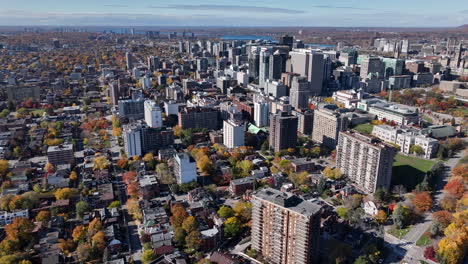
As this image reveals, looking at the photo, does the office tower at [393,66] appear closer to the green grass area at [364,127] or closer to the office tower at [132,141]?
the green grass area at [364,127]

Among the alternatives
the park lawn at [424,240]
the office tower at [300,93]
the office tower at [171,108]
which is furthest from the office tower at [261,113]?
the park lawn at [424,240]

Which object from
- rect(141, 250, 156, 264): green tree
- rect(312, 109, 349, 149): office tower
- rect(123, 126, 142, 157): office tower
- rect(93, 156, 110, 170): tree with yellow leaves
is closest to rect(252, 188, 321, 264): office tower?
rect(141, 250, 156, 264): green tree

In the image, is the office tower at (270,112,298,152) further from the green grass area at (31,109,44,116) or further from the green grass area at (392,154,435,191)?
the green grass area at (31,109,44,116)

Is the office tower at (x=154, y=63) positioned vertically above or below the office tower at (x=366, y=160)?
above

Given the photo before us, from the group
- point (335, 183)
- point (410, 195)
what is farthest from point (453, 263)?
point (335, 183)

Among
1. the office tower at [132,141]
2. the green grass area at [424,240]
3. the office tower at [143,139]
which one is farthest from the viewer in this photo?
the office tower at [143,139]

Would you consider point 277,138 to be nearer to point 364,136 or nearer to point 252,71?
point 364,136
